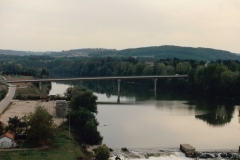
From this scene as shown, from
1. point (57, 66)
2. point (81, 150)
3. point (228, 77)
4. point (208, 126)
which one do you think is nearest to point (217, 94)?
point (228, 77)

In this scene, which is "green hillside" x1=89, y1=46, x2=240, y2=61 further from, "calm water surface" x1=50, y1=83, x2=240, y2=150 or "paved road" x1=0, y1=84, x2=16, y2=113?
"calm water surface" x1=50, y1=83, x2=240, y2=150

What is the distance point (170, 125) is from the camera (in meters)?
33.5

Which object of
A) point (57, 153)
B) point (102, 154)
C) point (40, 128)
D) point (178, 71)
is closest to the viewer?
point (102, 154)

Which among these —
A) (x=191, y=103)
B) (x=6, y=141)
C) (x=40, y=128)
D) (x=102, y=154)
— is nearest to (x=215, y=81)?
(x=191, y=103)

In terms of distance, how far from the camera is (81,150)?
2416 centimetres

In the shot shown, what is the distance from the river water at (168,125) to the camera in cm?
2714

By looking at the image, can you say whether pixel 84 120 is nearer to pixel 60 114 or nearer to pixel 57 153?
pixel 60 114

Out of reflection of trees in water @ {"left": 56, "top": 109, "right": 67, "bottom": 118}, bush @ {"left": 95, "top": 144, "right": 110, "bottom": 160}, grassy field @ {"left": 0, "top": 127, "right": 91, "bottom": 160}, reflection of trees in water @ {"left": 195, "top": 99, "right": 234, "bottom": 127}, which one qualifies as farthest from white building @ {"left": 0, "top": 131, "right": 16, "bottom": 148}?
reflection of trees in water @ {"left": 195, "top": 99, "right": 234, "bottom": 127}

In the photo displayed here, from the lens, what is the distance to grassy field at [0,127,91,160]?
66.6ft

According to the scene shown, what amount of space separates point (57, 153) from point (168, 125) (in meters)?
14.9

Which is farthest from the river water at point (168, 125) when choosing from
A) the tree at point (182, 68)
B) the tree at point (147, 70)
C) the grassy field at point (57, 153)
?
the tree at point (147, 70)

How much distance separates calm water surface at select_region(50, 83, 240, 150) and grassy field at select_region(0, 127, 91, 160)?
12.9 ft

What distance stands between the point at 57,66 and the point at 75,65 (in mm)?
13723

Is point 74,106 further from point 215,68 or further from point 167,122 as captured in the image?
point 215,68
